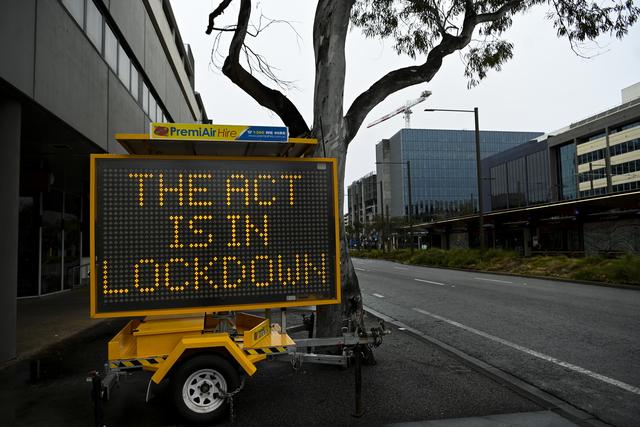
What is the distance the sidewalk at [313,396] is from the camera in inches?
183

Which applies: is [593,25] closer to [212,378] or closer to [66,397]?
[212,378]

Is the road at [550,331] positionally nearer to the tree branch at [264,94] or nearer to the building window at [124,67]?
the tree branch at [264,94]

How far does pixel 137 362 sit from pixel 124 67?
1244cm

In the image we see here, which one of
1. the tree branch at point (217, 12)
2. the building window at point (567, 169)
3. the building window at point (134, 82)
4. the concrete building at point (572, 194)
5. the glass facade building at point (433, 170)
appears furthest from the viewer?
the glass facade building at point (433, 170)

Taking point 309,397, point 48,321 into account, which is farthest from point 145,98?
point 309,397

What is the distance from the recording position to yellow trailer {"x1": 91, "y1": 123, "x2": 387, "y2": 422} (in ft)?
14.4

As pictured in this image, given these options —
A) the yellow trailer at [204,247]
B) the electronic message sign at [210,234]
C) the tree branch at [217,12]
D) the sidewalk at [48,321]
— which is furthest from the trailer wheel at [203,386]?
the tree branch at [217,12]

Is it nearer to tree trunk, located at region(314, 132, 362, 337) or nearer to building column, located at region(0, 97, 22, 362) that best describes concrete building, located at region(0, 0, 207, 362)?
building column, located at region(0, 97, 22, 362)

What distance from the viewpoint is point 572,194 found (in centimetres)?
8150

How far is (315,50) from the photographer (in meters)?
7.29

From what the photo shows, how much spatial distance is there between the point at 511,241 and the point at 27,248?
33.2 meters

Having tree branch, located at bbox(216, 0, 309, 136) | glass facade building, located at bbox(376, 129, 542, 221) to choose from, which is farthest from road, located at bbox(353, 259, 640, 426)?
glass facade building, located at bbox(376, 129, 542, 221)

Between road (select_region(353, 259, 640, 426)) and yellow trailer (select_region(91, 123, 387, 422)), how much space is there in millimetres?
2895

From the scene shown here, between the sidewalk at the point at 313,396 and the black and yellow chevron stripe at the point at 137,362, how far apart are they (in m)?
0.62
